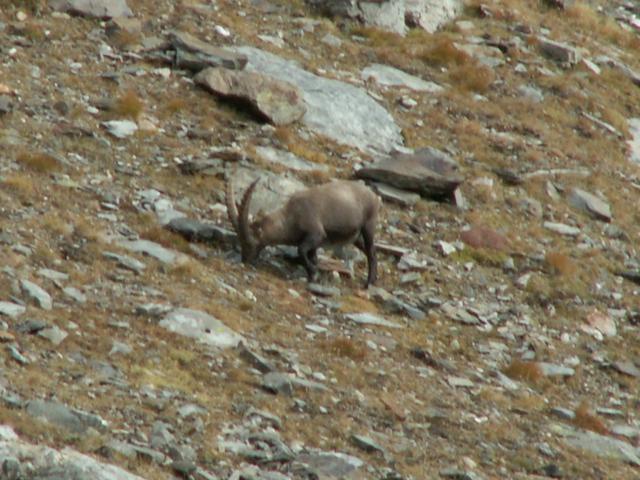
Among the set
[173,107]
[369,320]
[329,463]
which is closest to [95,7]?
[173,107]

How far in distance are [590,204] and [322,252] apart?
19.4 ft

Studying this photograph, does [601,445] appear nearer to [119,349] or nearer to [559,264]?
[119,349]

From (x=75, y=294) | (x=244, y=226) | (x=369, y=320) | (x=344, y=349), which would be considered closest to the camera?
(x=75, y=294)

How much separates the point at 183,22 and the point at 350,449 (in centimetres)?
1395

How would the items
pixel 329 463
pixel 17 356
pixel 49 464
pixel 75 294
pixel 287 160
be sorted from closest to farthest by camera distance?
pixel 49 464
pixel 329 463
pixel 17 356
pixel 75 294
pixel 287 160

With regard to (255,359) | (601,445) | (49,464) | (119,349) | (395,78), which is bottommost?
(395,78)

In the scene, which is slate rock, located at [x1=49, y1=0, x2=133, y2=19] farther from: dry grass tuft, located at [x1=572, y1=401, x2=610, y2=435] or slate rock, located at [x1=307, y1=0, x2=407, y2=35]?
dry grass tuft, located at [x1=572, y1=401, x2=610, y2=435]

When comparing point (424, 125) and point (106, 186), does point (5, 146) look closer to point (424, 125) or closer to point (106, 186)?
point (106, 186)

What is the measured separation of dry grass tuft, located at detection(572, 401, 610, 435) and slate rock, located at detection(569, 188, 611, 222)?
7732 mm

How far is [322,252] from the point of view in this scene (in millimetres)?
19375

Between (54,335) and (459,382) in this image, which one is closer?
(54,335)

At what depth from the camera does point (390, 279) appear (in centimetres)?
1903

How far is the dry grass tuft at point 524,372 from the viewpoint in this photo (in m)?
17.0

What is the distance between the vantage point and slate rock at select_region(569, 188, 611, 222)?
23297 millimetres
